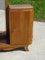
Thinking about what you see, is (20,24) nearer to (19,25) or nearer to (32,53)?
(19,25)

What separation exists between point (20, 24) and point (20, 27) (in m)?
0.04

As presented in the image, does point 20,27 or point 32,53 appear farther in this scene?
point 32,53

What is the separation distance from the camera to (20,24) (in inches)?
104

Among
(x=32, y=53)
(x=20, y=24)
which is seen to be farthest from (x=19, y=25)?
(x=32, y=53)

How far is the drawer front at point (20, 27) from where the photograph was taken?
2.60 metres

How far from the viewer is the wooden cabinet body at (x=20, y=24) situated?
258 centimetres

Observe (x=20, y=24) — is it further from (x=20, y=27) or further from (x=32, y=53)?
(x=32, y=53)

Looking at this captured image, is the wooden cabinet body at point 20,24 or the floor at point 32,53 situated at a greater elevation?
the wooden cabinet body at point 20,24

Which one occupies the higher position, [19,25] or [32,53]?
[19,25]

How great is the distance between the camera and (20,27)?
8.70 feet

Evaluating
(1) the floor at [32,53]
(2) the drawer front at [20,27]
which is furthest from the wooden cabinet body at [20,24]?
(1) the floor at [32,53]

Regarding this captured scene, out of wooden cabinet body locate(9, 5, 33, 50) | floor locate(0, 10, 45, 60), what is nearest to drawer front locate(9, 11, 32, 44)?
wooden cabinet body locate(9, 5, 33, 50)

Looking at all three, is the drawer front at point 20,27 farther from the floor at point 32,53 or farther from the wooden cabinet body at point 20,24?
the floor at point 32,53

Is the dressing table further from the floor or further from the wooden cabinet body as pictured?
the floor
